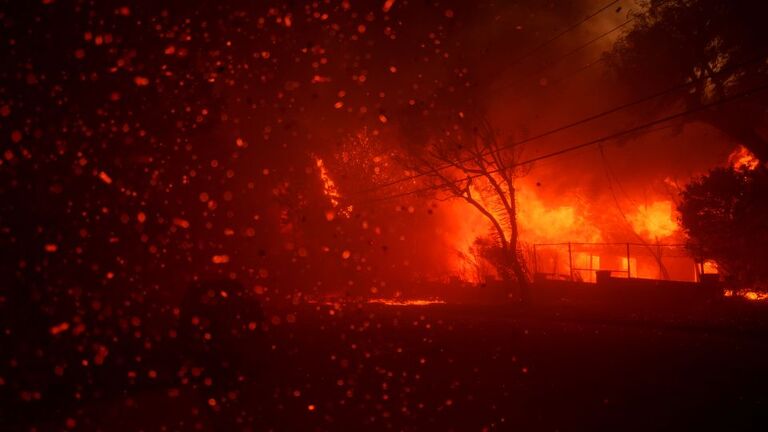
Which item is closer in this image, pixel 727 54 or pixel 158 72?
pixel 158 72

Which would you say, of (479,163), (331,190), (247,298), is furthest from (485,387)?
(331,190)

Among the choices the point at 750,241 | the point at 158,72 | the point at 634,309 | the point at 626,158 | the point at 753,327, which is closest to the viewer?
the point at 158,72

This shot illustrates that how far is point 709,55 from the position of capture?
2214 centimetres

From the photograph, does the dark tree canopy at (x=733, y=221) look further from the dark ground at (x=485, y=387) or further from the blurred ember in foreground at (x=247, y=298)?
the dark ground at (x=485, y=387)

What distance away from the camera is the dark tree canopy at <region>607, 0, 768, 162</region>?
20.9 m

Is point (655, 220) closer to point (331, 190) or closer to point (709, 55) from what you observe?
point (709, 55)

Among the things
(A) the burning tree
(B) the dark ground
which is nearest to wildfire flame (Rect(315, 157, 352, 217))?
(A) the burning tree

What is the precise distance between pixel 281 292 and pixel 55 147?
12693 mm

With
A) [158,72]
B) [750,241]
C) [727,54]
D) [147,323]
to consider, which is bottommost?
[147,323]

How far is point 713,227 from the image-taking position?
22.7 meters

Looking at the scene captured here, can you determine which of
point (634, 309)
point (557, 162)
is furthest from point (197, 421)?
point (557, 162)

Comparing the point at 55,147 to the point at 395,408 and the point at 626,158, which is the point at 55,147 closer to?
the point at 395,408

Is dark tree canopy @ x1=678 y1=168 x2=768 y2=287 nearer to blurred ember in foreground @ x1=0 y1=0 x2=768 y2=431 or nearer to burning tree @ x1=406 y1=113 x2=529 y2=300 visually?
blurred ember in foreground @ x1=0 y1=0 x2=768 y2=431

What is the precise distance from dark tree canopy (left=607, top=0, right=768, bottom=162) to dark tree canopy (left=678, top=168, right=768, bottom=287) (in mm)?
1991
